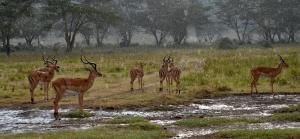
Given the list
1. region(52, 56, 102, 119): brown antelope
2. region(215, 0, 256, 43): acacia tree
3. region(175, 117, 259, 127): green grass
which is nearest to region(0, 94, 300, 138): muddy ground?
region(175, 117, 259, 127): green grass

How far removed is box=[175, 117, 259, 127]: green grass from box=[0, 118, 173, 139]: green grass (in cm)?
102

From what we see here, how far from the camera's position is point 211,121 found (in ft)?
57.7

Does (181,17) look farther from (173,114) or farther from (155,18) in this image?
(173,114)

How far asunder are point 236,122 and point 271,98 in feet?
20.1

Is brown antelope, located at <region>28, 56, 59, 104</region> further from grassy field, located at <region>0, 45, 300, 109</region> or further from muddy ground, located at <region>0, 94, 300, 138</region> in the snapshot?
muddy ground, located at <region>0, 94, 300, 138</region>

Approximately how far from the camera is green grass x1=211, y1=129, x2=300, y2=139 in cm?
1510

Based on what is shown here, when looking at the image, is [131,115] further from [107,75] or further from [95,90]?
[107,75]

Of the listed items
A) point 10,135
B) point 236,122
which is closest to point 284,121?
point 236,122

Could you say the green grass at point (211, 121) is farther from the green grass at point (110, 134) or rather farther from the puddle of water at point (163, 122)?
the green grass at point (110, 134)

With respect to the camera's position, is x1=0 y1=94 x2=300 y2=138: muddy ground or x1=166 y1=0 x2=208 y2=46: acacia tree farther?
x1=166 y1=0 x2=208 y2=46: acacia tree

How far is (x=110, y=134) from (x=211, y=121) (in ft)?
11.5

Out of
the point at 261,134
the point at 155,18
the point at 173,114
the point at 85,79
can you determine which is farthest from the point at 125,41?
the point at 261,134

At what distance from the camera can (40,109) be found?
71.0ft

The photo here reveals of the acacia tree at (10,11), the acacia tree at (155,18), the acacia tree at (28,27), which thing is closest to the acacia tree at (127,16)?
the acacia tree at (155,18)
